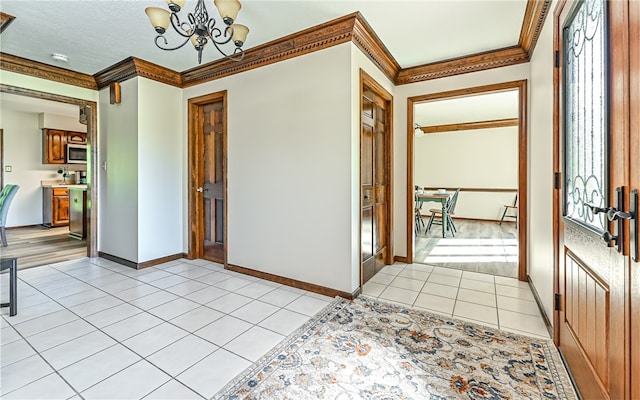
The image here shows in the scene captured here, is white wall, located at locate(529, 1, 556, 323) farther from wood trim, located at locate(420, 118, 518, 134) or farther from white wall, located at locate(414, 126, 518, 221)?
white wall, located at locate(414, 126, 518, 221)

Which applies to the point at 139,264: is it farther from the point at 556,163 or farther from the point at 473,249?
the point at 473,249

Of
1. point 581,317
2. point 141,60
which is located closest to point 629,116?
point 581,317

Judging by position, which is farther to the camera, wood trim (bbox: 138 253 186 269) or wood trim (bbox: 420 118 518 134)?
wood trim (bbox: 420 118 518 134)

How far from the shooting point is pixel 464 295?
9.41 ft

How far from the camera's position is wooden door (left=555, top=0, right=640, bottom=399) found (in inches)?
41.9

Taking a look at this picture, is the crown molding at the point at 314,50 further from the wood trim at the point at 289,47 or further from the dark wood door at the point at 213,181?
the dark wood door at the point at 213,181

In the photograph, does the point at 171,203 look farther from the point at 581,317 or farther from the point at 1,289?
the point at 581,317

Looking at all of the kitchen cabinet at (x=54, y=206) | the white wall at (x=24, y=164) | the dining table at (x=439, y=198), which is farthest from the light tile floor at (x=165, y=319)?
the white wall at (x=24, y=164)

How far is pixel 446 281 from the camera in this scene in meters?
3.28

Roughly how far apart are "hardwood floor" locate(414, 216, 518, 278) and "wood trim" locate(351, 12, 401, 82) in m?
2.51

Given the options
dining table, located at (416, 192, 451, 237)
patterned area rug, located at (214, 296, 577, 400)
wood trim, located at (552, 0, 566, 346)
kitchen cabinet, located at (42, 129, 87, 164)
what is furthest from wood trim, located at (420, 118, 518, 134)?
kitchen cabinet, located at (42, 129, 87, 164)

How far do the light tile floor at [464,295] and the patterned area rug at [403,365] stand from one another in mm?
210

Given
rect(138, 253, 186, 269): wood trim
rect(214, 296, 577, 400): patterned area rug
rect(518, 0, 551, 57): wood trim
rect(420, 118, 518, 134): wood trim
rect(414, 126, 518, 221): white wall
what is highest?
rect(420, 118, 518, 134): wood trim

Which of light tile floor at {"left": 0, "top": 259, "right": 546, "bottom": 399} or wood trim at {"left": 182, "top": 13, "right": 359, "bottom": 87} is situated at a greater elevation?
wood trim at {"left": 182, "top": 13, "right": 359, "bottom": 87}
